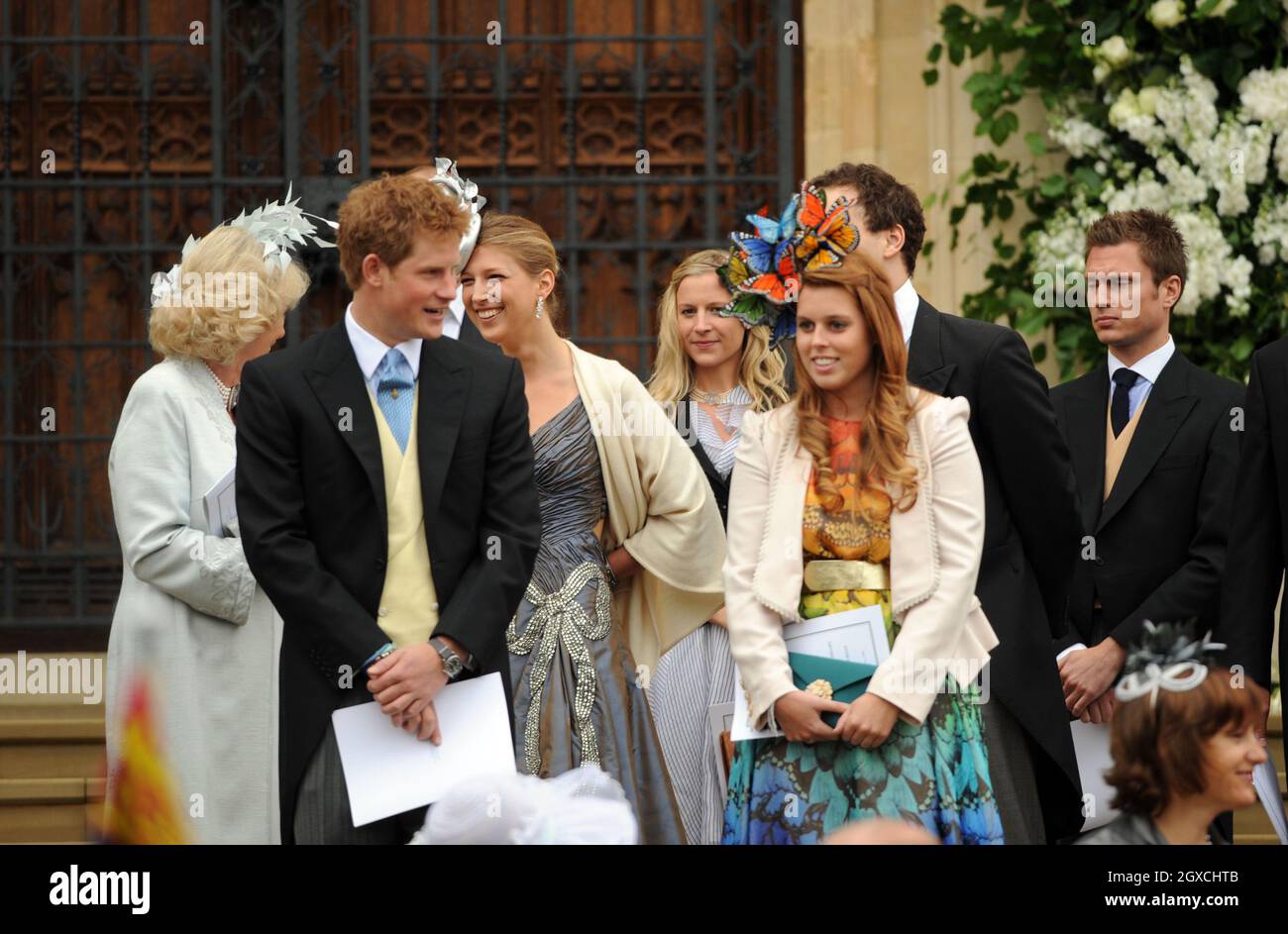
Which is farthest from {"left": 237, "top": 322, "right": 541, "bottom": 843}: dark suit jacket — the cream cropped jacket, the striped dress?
the striped dress

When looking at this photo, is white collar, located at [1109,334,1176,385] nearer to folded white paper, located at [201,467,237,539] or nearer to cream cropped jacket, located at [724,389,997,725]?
cream cropped jacket, located at [724,389,997,725]

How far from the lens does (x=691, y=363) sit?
563 centimetres

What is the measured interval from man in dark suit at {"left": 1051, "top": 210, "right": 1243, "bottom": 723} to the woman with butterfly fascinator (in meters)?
1.44

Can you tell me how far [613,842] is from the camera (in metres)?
3.39

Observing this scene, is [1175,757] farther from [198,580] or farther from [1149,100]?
[1149,100]

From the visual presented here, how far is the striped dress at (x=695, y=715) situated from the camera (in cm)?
511

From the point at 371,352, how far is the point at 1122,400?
231 centimetres

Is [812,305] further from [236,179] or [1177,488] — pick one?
[236,179]

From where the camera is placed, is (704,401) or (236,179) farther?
(236,179)

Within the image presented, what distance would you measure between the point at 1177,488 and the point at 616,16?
3.85 metres

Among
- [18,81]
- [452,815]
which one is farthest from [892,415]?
[18,81]

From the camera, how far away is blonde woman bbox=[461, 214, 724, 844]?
467cm

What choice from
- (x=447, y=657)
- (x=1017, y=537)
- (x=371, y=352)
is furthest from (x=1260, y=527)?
(x=371, y=352)
